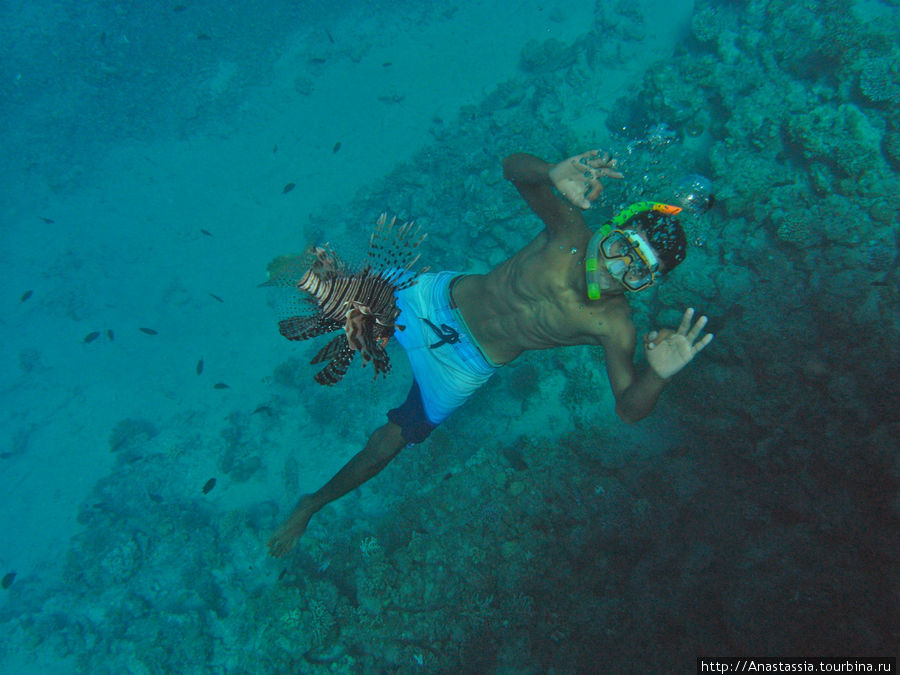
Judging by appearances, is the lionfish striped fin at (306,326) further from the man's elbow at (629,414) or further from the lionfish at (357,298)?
the man's elbow at (629,414)

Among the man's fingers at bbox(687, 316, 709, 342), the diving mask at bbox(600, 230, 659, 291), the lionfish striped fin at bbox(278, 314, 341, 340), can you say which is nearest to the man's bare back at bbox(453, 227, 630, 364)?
the diving mask at bbox(600, 230, 659, 291)

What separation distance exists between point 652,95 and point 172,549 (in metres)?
14.3

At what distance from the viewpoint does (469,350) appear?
418cm

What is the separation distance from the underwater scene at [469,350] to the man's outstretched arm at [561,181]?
26mm

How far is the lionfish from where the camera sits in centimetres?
210

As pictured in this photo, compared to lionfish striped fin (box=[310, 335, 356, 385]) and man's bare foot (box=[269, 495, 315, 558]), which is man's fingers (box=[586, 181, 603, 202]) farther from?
man's bare foot (box=[269, 495, 315, 558])

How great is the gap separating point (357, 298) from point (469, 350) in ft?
7.14

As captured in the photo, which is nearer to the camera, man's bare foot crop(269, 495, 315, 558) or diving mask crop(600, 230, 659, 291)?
diving mask crop(600, 230, 659, 291)

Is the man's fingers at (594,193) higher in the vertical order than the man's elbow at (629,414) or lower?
higher

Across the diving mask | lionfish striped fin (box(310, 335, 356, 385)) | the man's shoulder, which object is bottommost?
the man's shoulder

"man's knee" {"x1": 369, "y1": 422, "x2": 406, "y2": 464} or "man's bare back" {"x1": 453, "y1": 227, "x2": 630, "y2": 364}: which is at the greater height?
"man's bare back" {"x1": 453, "y1": 227, "x2": 630, "y2": 364}

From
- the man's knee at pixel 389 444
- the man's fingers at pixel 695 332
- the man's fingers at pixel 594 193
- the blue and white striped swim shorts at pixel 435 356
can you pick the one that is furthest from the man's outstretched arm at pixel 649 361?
the man's knee at pixel 389 444

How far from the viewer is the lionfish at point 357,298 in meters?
2.10

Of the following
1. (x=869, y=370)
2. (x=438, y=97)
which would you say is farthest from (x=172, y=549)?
(x=438, y=97)
